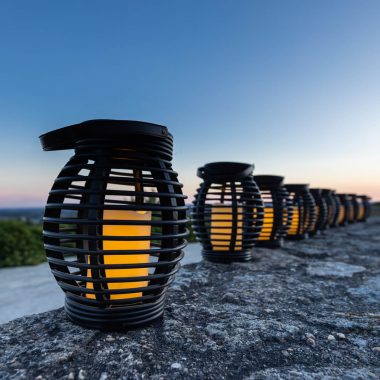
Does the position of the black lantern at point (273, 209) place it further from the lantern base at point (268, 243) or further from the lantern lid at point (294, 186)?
the lantern lid at point (294, 186)

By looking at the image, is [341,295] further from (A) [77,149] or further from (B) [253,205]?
(A) [77,149]

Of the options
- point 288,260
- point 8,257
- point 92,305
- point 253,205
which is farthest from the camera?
point 8,257

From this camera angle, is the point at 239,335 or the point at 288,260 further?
the point at 288,260

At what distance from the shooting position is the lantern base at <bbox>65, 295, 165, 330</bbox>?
1.22 m

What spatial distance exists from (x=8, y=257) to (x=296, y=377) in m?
5.28

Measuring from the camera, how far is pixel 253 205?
2.54 m

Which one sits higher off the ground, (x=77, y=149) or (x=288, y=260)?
(x=77, y=149)

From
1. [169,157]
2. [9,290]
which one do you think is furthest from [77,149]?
[9,290]

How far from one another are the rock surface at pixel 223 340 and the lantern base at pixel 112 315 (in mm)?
30

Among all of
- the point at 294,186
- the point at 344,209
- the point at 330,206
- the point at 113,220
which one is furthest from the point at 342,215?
the point at 113,220

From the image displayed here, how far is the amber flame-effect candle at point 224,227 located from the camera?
2.50 metres

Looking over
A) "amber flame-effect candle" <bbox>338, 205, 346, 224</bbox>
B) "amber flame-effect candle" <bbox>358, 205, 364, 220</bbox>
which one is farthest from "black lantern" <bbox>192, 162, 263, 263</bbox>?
"amber flame-effect candle" <bbox>358, 205, 364, 220</bbox>

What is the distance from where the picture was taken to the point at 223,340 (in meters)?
1.21

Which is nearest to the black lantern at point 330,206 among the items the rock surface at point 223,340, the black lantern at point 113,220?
the rock surface at point 223,340
